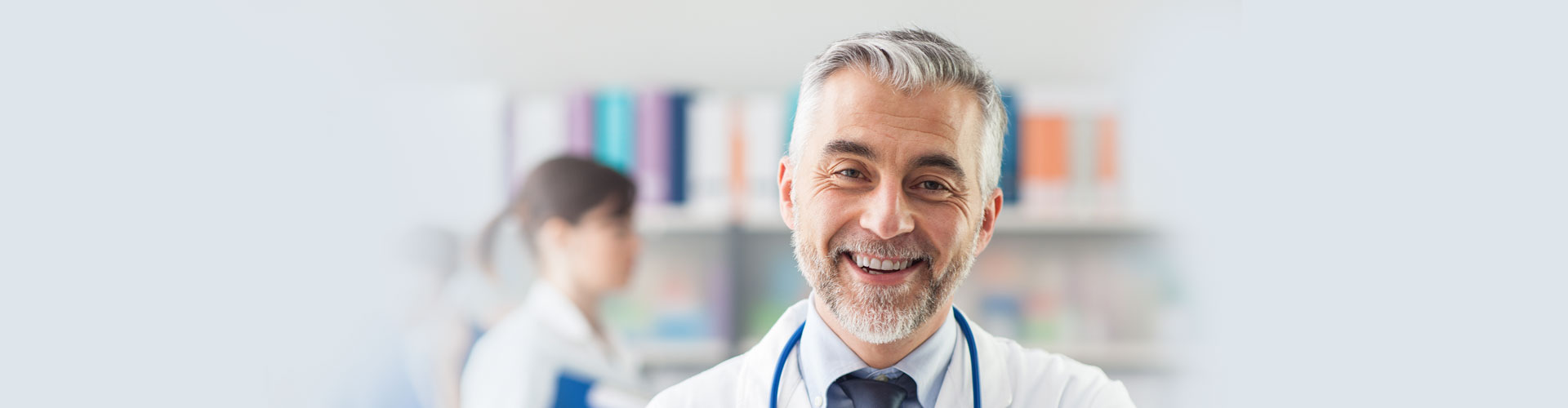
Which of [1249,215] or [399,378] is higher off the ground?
[1249,215]

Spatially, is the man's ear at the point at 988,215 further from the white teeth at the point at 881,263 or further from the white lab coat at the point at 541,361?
the white lab coat at the point at 541,361

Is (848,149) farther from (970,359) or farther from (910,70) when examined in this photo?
(970,359)

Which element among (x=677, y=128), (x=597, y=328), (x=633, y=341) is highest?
(x=677, y=128)

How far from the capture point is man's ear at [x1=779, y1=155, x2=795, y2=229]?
1.09m

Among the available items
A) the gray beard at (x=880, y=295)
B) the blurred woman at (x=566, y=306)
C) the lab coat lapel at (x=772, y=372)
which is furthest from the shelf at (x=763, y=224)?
the gray beard at (x=880, y=295)

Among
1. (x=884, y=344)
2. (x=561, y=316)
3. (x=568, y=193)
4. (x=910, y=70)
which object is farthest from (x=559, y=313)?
(x=910, y=70)

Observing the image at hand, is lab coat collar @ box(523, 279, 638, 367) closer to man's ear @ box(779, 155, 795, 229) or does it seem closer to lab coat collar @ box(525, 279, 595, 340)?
lab coat collar @ box(525, 279, 595, 340)

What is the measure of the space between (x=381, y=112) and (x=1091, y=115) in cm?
226

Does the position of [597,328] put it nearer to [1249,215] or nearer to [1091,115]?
[1091,115]

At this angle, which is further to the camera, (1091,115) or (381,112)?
(381,112)

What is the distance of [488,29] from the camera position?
324 centimetres

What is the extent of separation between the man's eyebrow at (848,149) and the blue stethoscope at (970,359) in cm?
23

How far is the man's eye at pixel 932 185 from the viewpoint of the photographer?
1003mm

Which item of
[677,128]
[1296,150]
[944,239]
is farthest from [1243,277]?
[944,239]
